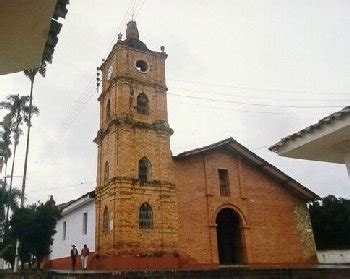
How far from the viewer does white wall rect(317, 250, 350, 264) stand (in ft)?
76.1

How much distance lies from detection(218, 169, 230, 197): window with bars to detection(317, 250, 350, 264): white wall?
7664mm

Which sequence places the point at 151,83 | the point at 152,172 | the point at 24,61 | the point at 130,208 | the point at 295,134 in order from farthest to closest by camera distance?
the point at 151,83 < the point at 152,172 < the point at 130,208 < the point at 295,134 < the point at 24,61

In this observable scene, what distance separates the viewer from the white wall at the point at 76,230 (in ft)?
77.0

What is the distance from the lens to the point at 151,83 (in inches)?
920

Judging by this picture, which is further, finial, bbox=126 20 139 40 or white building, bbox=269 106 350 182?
finial, bbox=126 20 139 40

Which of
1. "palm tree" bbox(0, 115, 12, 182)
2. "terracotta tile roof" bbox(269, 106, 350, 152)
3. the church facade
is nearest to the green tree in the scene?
"palm tree" bbox(0, 115, 12, 182)

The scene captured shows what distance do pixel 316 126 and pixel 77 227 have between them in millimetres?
23532

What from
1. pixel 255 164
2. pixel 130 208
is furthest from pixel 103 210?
pixel 255 164

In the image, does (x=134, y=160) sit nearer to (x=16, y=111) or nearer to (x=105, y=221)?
(x=105, y=221)

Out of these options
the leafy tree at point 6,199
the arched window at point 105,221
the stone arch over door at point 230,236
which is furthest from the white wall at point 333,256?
the leafy tree at point 6,199

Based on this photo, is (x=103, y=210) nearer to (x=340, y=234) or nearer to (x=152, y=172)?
(x=152, y=172)

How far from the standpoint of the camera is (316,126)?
486cm

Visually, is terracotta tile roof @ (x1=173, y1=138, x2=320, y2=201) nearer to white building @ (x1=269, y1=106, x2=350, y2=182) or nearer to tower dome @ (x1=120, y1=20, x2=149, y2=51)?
tower dome @ (x1=120, y1=20, x2=149, y2=51)

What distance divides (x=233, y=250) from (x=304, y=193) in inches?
245
